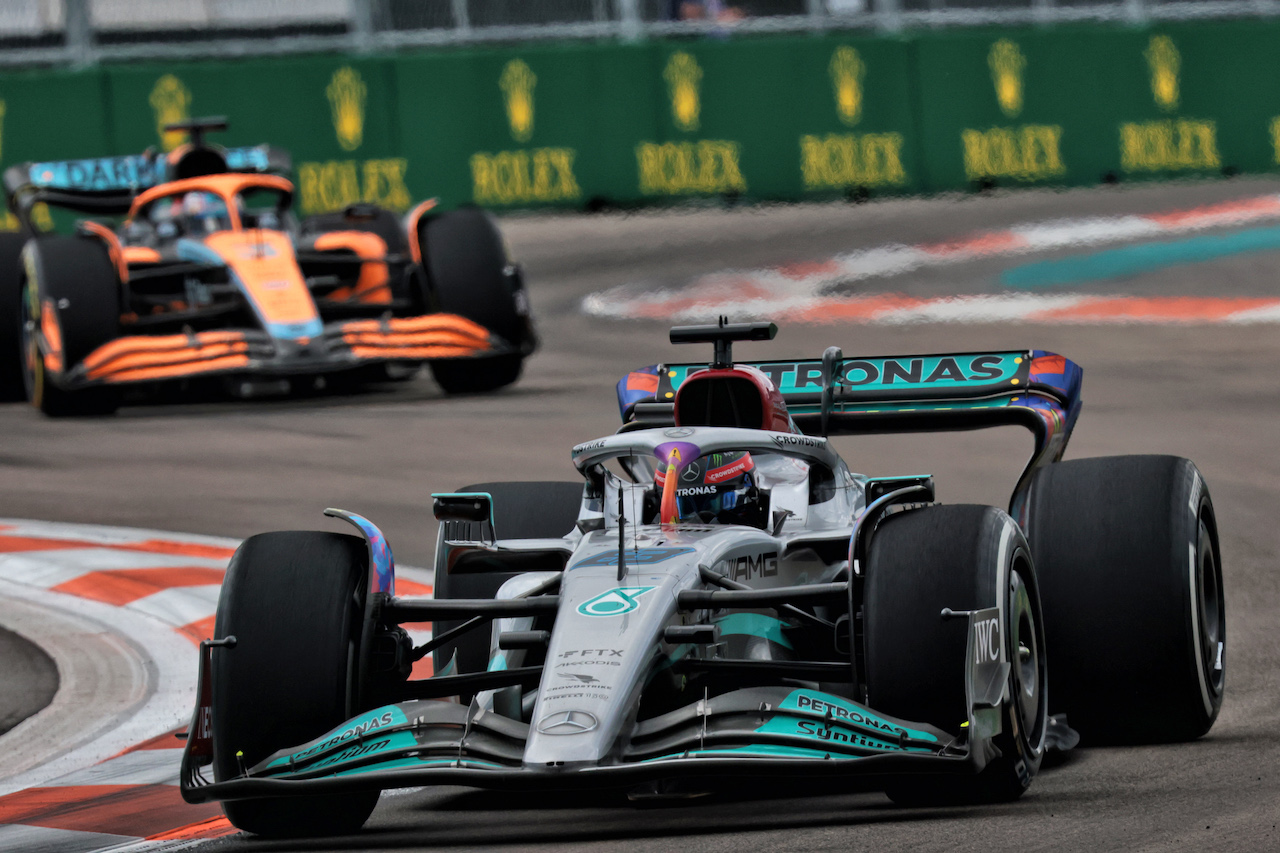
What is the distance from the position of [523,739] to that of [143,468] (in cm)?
759

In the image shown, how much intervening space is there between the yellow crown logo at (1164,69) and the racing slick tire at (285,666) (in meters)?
18.2

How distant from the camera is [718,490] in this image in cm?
656

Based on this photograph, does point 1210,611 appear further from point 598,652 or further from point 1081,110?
point 1081,110

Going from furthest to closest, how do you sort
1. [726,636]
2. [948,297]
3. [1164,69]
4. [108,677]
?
[1164,69], [948,297], [108,677], [726,636]

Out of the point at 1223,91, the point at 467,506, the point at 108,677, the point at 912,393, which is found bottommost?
the point at 108,677

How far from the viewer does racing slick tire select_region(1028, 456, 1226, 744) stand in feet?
20.7

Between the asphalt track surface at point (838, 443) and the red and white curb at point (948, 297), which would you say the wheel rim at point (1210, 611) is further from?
the red and white curb at point (948, 297)

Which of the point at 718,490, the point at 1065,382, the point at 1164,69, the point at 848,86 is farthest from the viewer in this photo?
the point at 1164,69

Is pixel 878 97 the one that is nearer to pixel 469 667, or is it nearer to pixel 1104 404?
pixel 1104 404

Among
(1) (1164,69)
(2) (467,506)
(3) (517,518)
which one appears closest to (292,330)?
(3) (517,518)

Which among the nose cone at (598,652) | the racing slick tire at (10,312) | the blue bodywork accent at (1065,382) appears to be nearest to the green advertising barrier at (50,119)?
the racing slick tire at (10,312)

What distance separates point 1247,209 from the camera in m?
21.3

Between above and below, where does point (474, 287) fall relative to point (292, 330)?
above

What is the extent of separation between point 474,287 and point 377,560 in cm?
911
